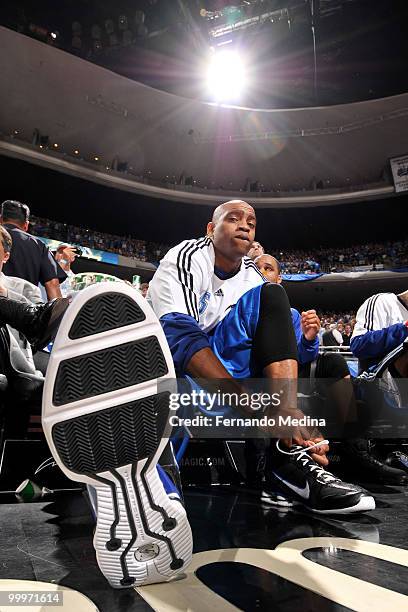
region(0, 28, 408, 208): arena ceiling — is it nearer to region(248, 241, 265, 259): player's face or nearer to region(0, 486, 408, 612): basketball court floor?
region(248, 241, 265, 259): player's face

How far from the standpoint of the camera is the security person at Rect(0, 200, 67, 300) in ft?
7.12

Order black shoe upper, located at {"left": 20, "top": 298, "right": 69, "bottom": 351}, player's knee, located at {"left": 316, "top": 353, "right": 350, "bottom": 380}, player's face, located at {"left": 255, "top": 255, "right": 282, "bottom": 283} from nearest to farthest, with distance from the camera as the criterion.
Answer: black shoe upper, located at {"left": 20, "top": 298, "right": 69, "bottom": 351} < player's knee, located at {"left": 316, "top": 353, "right": 350, "bottom": 380} < player's face, located at {"left": 255, "top": 255, "right": 282, "bottom": 283}

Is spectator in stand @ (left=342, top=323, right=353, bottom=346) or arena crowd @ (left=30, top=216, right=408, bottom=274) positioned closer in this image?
spectator in stand @ (left=342, top=323, right=353, bottom=346)

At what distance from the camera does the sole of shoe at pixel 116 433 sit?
2.08 ft

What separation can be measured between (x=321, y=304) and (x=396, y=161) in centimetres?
513

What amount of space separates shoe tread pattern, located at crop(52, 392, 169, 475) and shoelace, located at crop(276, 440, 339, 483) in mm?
613

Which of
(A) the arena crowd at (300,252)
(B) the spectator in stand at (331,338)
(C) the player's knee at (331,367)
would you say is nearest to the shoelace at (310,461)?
(C) the player's knee at (331,367)

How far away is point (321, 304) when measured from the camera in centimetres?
1541

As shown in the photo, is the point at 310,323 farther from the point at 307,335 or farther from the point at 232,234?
the point at 232,234

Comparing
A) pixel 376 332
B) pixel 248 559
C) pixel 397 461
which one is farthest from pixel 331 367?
pixel 248 559

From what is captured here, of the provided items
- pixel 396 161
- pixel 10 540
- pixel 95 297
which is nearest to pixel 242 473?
pixel 10 540

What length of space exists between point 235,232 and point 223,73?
13.7 m

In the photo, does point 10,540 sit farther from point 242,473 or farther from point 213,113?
point 213,113

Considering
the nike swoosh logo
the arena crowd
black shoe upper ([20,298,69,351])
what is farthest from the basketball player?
the arena crowd
